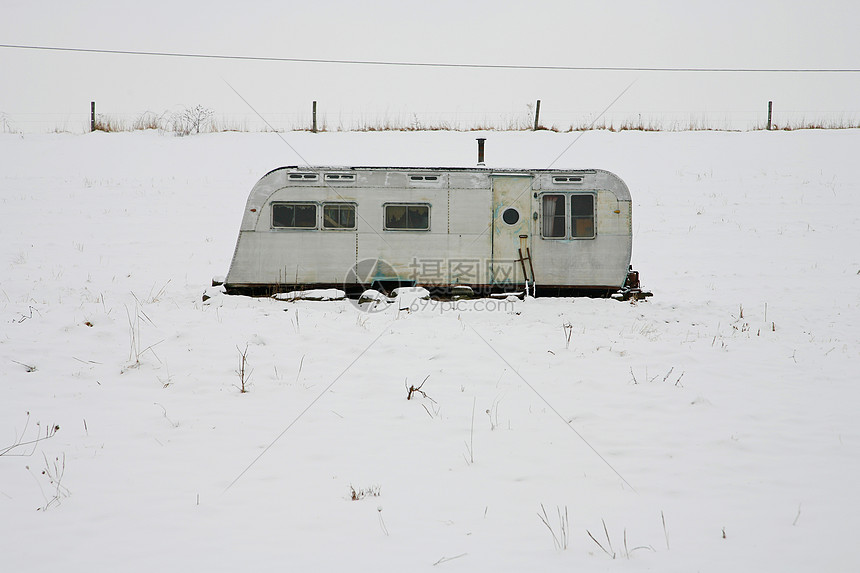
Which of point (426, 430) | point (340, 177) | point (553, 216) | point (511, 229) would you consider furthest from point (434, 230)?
point (426, 430)

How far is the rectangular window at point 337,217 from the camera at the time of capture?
409 inches

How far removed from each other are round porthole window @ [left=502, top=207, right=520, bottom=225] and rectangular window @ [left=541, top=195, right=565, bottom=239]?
1.82ft

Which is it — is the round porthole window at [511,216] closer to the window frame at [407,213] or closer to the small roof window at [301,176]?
the window frame at [407,213]

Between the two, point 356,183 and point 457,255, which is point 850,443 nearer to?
point 457,255

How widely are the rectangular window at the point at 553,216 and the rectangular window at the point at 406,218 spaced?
2.28 m

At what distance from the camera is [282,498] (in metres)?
3.92

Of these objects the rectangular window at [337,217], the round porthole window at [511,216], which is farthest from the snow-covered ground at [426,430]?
the round porthole window at [511,216]

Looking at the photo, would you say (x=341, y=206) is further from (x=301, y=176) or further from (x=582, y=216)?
(x=582, y=216)

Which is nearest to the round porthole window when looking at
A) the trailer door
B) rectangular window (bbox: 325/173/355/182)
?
the trailer door

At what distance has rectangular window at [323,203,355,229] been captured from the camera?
10398 mm

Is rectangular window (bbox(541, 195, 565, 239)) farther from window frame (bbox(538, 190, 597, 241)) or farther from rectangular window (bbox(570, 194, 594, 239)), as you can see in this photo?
rectangular window (bbox(570, 194, 594, 239))

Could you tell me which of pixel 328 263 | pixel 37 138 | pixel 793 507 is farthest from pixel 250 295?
pixel 37 138

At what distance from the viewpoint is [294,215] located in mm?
10367

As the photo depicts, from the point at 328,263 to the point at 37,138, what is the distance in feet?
76.2
